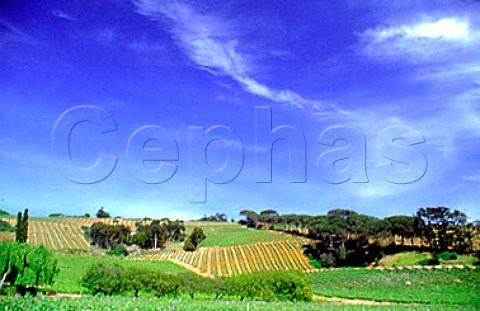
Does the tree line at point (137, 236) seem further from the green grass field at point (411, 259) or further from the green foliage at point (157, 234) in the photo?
the green grass field at point (411, 259)

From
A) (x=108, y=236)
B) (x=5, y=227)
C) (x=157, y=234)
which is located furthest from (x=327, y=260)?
(x=5, y=227)

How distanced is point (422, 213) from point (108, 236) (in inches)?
1306

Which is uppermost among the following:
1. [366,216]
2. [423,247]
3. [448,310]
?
[366,216]

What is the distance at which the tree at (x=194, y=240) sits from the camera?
48.6 metres

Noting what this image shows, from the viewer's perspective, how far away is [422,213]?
46844 mm

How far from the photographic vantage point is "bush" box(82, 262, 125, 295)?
2231 cm

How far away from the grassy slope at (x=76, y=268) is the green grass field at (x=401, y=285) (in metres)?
11.8

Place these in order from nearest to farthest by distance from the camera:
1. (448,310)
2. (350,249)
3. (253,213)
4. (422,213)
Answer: (448,310) → (350,249) → (422,213) → (253,213)

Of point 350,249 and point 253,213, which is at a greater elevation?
point 253,213

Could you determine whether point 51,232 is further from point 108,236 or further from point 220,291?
point 220,291

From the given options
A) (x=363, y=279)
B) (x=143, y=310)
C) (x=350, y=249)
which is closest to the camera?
(x=143, y=310)

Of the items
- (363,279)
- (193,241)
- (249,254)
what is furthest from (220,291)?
(193,241)

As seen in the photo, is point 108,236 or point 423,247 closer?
point 423,247

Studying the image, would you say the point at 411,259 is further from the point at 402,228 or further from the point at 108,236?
the point at 108,236
